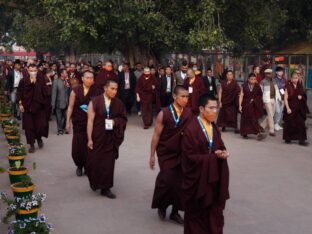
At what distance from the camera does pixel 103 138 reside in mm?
6852

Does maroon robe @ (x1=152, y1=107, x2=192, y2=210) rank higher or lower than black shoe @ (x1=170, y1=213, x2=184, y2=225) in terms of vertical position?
higher

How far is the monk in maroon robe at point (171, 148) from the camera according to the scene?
5621mm

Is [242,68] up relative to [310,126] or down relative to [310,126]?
up

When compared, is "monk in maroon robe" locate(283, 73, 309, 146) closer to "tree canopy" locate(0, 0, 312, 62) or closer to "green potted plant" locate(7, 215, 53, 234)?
"tree canopy" locate(0, 0, 312, 62)

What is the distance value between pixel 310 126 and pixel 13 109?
876cm

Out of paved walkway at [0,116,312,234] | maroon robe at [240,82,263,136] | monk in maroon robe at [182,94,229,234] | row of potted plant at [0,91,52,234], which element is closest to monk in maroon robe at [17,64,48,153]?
paved walkway at [0,116,312,234]

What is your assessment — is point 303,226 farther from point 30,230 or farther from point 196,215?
point 30,230

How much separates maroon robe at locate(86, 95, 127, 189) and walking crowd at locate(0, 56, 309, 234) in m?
0.01

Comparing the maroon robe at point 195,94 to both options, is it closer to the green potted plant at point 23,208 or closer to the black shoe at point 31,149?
the black shoe at point 31,149

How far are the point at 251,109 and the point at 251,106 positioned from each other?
74mm

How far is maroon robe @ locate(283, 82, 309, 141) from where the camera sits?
417 inches

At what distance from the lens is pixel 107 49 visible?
18.9m

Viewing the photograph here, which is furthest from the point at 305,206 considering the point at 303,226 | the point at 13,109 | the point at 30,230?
the point at 13,109

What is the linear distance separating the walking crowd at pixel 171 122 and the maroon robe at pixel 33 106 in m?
0.02
